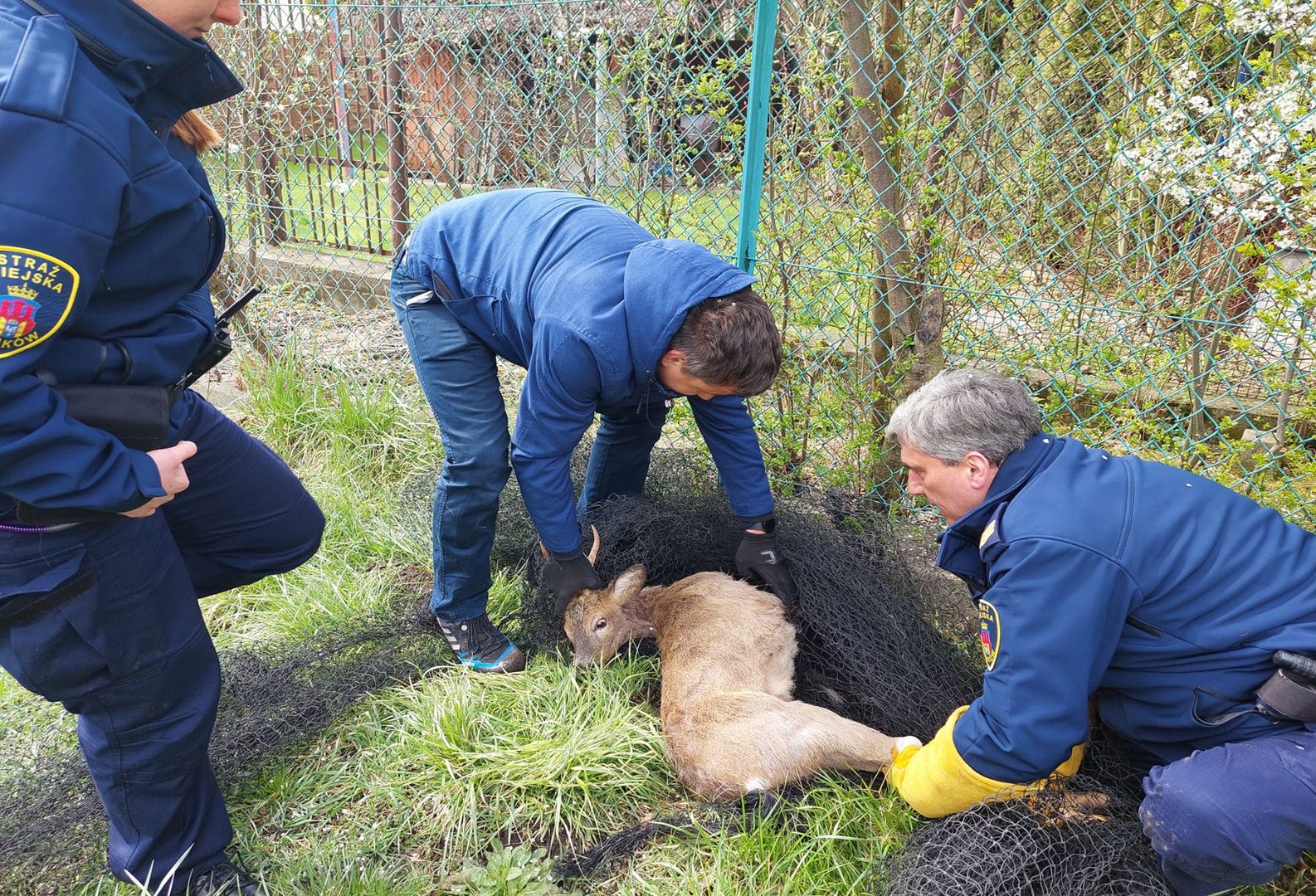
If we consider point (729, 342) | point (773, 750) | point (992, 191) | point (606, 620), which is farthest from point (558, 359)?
point (992, 191)

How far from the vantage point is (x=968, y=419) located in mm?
2416

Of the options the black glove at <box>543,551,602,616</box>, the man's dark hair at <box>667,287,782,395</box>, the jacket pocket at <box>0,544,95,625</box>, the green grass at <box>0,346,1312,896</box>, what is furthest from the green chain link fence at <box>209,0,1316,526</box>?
the jacket pocket at <box>0,544,95,625</box>

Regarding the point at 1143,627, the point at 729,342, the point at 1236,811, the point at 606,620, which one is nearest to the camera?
the point at 1236,811

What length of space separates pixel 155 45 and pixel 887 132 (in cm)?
286

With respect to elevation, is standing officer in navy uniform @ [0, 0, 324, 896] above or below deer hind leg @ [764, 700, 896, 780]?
above

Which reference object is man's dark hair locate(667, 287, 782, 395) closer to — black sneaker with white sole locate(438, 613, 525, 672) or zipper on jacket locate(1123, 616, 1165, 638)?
zipper on jacket locate(1123, 616, 1165, 638)

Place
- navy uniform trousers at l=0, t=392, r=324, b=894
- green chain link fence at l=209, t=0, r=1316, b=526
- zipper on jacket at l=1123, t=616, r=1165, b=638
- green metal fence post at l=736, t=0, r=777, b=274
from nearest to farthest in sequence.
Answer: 1. navy uniform trousers at l=0, t=392, r=324, b=894
2. zipper on jacket at l=1123, t=616, r=1165, b=638
3. green chain link fence at l=209, t=0, r=1316, b=526
4. green metal fence post at l=736, t=0, r=777, b=274

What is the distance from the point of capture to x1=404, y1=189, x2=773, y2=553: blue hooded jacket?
283 centimetres

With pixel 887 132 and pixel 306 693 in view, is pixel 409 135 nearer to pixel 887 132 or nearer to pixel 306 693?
pixel 887 132

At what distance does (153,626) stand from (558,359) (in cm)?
139

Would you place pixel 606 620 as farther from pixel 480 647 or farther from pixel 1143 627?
pixel 1143 627

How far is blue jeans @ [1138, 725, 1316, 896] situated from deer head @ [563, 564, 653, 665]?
6.32 feet

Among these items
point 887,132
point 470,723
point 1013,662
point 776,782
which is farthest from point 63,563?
point 887,132

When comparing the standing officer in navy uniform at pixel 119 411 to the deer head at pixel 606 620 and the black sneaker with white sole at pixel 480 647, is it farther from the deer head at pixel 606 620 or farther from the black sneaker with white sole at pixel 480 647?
the deer head at pixel 606 620
